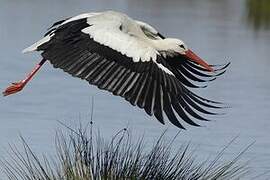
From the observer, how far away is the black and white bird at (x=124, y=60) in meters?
6.52

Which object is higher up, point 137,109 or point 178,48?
point 178,48

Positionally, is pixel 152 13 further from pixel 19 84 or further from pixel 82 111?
pixel 19 84

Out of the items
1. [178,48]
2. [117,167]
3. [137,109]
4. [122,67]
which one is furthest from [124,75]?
[137,109]

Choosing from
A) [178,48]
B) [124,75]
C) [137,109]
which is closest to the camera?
[124,75]

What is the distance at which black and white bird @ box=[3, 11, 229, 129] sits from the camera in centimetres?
652

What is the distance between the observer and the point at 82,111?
10844 millimetres

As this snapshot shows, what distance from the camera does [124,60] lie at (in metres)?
6.83

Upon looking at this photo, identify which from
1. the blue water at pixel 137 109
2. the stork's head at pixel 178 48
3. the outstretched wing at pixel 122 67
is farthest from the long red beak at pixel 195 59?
the blue water at pixel 137 109

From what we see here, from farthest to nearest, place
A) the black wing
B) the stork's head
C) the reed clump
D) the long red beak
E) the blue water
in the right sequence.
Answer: the blue water < the long red beak < the stork's head < the reed clump < the black wing

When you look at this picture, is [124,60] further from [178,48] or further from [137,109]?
[137,109]

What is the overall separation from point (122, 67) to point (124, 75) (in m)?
0.08

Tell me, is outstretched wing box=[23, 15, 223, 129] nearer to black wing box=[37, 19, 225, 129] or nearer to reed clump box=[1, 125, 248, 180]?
black wing box=[37, 19, 225, 129]

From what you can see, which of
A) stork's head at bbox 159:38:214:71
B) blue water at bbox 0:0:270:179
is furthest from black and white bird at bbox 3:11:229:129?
blue water at bbox 0:0:270:179

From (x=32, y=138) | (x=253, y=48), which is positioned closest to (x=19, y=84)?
(x=32, y=138)
